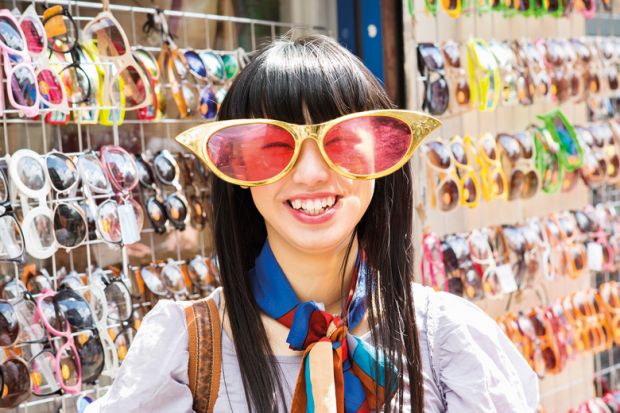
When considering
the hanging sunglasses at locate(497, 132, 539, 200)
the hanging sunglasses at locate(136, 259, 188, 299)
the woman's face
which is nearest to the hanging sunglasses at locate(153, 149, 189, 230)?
the hanging sunglasses at locate(136, 259, 188, 299)

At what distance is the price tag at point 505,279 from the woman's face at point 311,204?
4.65 ft

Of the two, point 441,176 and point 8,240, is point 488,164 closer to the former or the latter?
point 441,176

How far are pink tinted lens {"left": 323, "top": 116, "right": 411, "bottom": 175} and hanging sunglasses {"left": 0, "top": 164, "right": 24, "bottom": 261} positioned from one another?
852 mm

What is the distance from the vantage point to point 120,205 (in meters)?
2.07

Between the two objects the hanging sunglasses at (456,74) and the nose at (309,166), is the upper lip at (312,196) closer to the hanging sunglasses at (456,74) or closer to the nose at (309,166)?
the nose at (309,166)

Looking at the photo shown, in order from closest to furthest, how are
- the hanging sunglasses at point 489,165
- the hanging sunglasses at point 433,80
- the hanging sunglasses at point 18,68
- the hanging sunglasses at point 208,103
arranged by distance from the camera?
the hanging sunglasses at point 18,68 < the hanging sunglasses at point 208,103 < the hanging sunglasses at point 433,80 < the hanging sunglasses at point 489,165

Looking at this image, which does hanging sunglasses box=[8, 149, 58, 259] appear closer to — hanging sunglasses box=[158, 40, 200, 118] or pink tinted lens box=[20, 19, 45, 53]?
pink tinted lens box=[20, 19, 45, 53]

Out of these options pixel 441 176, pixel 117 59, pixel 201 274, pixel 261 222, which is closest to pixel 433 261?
pixel 441 176

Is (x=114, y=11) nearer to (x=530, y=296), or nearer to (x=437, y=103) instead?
(x=437, y=103)

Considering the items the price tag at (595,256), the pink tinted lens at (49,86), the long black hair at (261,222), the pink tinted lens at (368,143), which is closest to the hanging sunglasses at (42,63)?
the pink tinted lens at (49,86)

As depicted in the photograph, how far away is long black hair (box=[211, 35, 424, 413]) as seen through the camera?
132cm

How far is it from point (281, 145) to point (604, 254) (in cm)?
208

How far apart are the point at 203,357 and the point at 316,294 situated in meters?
0.20

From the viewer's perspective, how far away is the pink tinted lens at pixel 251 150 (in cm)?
130
